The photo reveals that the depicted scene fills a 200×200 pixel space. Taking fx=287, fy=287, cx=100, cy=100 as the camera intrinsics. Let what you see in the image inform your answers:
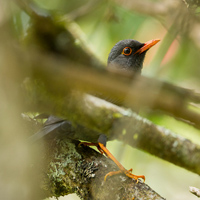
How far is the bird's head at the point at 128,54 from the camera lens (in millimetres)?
4708

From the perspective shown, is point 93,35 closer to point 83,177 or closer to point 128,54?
point 83,177

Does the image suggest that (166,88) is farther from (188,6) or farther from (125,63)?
(125,63)

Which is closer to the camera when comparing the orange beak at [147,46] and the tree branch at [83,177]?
the tree branch at [83,177]

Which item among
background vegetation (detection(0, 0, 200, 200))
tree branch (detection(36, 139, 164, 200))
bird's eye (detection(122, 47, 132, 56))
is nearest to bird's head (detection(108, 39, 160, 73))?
bird's eye (detection(122, 47, 132, 56))

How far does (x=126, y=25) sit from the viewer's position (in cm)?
398

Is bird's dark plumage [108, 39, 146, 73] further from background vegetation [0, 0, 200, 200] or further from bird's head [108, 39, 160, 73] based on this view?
background vegetation [0, 0, 200, 200]

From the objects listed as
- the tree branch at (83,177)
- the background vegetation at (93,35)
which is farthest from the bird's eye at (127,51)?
the tree branch at (83,177)

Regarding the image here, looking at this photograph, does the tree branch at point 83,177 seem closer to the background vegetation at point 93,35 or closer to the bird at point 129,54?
the background vegetation at point 93,35

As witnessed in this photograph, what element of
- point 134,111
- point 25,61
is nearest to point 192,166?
point 134,111

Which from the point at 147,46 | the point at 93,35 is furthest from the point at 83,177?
the point at 147,46

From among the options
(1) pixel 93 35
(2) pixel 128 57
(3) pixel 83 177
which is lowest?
(3) pixel 83 177

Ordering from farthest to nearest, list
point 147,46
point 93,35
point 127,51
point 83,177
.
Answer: point 127,51, point 147,46, point 83,177, point 93,35

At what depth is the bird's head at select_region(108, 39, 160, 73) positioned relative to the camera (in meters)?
4.71

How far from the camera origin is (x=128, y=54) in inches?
189
